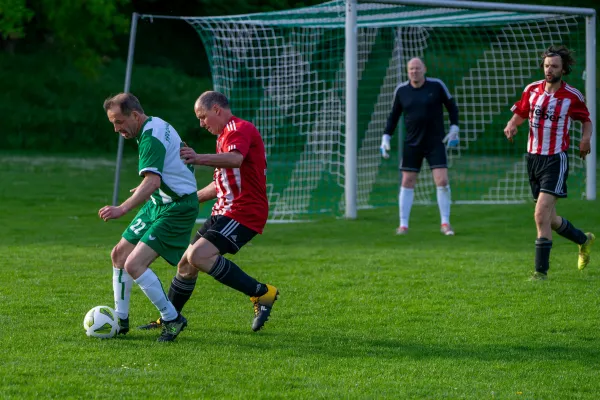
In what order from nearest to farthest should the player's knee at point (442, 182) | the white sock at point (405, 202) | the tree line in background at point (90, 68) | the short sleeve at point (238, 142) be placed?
the short sleeve at point (238, 142), the player's knee at point (442, 182), the white sock at point (405, 202), the tree line in background at point (90, 68)

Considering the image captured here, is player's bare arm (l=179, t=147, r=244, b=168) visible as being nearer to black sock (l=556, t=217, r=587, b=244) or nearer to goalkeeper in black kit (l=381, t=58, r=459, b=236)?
black sock (l=556, t=217, r=587, b=244)

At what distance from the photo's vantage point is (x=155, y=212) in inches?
246

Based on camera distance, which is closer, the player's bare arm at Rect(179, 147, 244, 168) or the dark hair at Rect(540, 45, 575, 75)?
the player's bare arm at Rect(179, 147, 244, 168)

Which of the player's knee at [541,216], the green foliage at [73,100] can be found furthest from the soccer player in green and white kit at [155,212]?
the green foliage at [73,100]

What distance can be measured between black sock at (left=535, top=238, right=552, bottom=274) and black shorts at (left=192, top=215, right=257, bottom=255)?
9.76 ft

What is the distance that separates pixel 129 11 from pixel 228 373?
3164cm

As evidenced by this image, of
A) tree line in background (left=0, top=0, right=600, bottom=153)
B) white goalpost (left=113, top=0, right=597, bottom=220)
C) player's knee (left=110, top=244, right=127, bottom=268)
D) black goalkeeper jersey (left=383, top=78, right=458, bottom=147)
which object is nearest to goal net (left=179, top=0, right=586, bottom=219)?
white goalpost (left=113, top=0, right=597, bottom=220)

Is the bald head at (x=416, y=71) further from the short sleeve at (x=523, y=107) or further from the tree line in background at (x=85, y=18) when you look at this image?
the tree line in background at (x=85, y=18)

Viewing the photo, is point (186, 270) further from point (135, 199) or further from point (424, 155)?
point (424, 155)

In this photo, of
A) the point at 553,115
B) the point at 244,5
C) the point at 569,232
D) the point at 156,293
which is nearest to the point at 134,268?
the point at 156,293

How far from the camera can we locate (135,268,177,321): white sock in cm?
603

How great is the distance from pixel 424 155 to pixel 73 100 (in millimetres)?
22729

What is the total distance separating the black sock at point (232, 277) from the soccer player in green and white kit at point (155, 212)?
246mm

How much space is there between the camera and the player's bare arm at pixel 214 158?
19.3 ft
